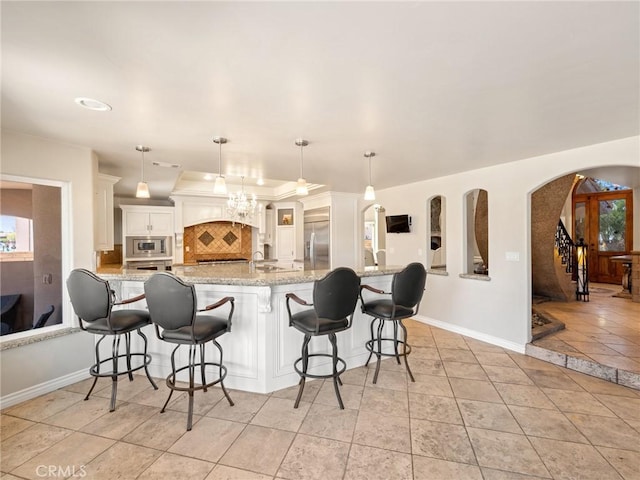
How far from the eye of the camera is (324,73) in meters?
1.70

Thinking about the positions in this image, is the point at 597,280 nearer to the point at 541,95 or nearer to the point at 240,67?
the point at 541,95

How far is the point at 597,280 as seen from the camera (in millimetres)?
7496

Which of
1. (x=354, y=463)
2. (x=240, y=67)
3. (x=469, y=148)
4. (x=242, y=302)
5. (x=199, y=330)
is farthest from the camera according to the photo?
(x=469, y=148)

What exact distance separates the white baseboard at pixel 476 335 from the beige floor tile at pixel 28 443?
448 cm

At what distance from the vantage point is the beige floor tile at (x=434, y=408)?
2273 mm

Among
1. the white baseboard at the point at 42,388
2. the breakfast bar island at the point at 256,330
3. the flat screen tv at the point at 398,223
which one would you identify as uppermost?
the flat screen tv at the point at 398,223

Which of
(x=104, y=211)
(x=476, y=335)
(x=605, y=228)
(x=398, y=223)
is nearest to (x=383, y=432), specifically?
(x=476, y=335)

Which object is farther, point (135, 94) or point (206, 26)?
point (135, 94)

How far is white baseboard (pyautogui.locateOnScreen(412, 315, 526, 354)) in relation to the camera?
3.65 m

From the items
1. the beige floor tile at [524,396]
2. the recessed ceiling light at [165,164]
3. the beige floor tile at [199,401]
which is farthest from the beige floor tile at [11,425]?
the beige floor tile at [524,396]

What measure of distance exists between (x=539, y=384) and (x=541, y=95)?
8.49 feet

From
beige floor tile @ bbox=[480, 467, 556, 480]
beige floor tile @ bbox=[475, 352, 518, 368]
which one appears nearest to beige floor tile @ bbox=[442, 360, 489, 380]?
beige floor tile @ bbox=[475, 352, 518, 368]

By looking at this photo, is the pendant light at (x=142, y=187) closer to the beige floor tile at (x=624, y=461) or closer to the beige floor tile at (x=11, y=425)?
the beige floor tile at (x=11, y=425)

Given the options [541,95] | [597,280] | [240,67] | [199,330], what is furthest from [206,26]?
[597,280]
